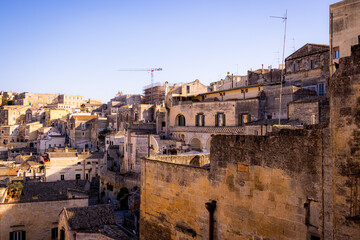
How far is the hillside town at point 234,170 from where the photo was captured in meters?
5.23

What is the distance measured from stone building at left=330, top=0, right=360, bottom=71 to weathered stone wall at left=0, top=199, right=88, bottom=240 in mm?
20057

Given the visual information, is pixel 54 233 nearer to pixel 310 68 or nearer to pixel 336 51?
pixel 336 51

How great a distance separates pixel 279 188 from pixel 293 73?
2652cm

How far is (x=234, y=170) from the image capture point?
23.9 feet

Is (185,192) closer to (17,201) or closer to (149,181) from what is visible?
(149,181)

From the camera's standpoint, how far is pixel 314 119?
1833 cm

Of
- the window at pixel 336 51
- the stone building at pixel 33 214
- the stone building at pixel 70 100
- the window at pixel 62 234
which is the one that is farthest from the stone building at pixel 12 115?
the window at pixel 336 51

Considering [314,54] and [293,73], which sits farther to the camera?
[293,73]

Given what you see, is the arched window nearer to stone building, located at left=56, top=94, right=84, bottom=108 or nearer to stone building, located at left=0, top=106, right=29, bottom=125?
stone building, located at left=0, top=106, right=29, bottom=125

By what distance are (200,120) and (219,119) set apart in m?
2.93

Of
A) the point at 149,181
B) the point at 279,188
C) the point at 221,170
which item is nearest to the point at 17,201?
the point at 149,181

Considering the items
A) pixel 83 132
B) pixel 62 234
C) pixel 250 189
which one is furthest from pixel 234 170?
pixel 83 132

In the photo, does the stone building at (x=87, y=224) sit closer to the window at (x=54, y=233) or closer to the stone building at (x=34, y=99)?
the window at (x=54, y=233)

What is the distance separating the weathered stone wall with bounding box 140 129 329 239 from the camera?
575 centimetres
